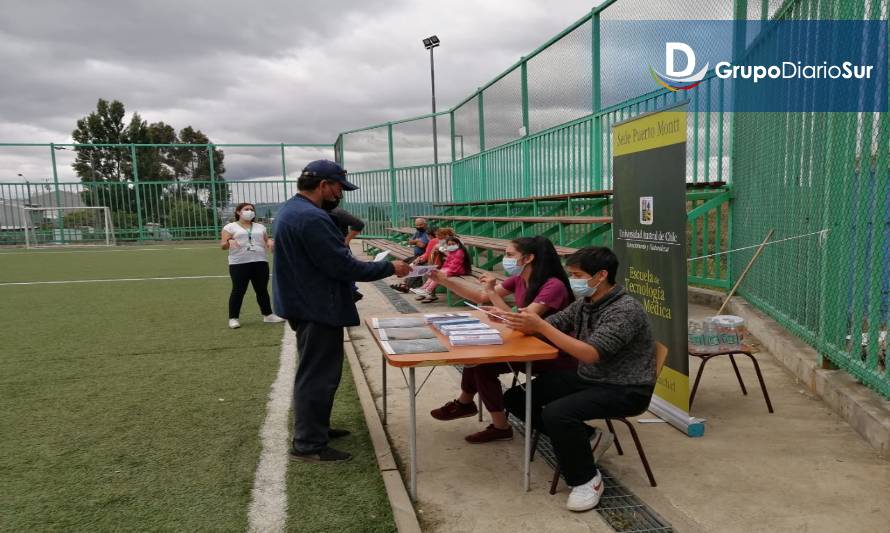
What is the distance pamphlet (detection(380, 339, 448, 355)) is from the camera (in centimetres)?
307

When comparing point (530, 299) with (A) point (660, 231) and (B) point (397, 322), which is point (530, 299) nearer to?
(B) point (397, 322)

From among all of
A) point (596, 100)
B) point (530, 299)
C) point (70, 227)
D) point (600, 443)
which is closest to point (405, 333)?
point (530, 299)

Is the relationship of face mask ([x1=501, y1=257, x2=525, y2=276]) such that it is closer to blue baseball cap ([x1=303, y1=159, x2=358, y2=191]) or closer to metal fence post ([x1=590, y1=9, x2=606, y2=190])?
blue baseball cap ([x1=303, y1=159, x2=358, y2=191])

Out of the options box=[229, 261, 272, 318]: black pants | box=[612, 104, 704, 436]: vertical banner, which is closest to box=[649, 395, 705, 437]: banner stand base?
box=[612, 104, 704, 436]: vertical banner

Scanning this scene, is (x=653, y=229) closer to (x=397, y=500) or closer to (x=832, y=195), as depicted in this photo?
(x=832, y=195)

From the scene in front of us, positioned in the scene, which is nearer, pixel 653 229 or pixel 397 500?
pixel 397 500

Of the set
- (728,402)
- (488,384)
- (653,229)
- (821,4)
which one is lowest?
(728,402)

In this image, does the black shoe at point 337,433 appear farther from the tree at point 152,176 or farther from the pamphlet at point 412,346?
the tree at point 152,176

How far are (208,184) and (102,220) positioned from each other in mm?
4468

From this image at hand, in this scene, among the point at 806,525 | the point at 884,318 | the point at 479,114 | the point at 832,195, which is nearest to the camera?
the point at 806,525

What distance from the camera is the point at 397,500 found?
295 cm

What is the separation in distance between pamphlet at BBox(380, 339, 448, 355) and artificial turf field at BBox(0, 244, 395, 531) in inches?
28.9

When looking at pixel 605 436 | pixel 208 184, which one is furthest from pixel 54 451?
pixel 208 184

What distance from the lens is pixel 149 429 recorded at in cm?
402
